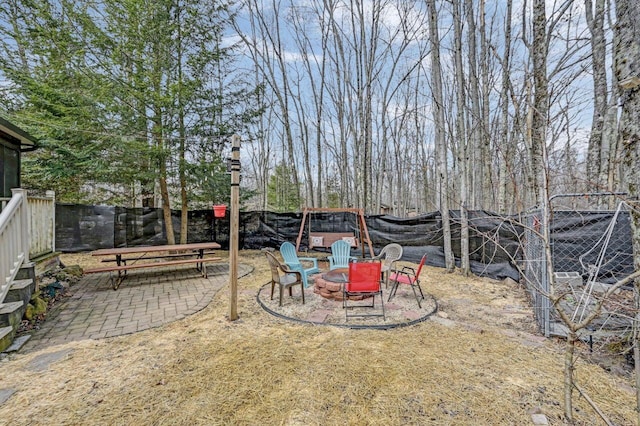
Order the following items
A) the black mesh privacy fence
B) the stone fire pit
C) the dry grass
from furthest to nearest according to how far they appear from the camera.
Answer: the black mesh privacy fence < the stone fire pit < the dry grass

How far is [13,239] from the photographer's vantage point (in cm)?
327

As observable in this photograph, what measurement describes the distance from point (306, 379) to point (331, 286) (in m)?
1.95

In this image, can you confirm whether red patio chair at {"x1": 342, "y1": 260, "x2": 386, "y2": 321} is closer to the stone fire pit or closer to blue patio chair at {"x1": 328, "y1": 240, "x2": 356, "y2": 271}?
the stone fire pit

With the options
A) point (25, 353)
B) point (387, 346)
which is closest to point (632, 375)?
point (387, 346)

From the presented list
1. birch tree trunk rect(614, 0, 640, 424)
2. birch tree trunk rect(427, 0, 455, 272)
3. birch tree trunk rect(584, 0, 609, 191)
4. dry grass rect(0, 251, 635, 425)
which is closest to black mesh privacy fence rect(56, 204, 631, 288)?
birch tree trunk rect(427, 0, 455, 272)

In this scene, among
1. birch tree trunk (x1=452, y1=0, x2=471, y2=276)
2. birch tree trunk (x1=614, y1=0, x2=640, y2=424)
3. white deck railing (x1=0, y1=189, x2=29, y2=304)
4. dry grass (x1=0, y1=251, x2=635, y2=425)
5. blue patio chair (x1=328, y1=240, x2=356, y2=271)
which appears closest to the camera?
birch tree trunk (x1=614, y1=0, x2=640, y2=424)

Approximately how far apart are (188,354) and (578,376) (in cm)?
358

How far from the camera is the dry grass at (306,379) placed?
1944mm

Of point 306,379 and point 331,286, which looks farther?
point 331,286

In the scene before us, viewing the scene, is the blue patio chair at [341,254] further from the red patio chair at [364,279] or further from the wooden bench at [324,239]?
the red patio chair at [364,279]

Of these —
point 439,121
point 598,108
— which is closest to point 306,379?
point 439,121

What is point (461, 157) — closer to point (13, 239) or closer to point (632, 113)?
point (632, 113)

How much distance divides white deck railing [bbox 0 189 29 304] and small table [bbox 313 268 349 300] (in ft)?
12.1

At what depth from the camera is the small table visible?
4.21 m
